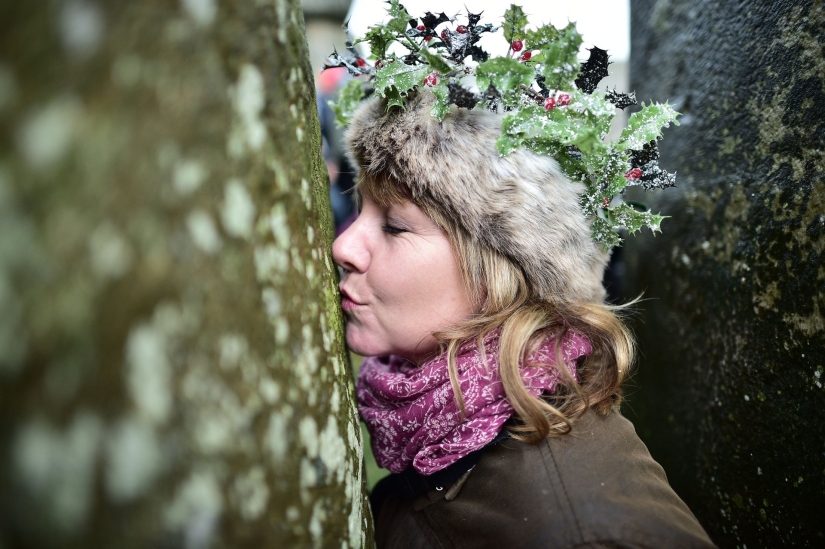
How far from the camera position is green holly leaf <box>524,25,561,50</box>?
4.91 ft

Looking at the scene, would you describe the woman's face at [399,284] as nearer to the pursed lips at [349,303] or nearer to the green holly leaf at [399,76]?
the pursed lips at [349,303]

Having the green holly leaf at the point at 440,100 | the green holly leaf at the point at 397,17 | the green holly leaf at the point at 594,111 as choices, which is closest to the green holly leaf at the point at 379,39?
the green holly leaf at the point at 397,17

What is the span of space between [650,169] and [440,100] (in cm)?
73

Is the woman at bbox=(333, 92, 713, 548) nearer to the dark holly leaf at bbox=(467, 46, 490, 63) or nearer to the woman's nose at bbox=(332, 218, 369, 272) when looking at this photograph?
the woman's nose at bbox=(332, 218, 369, 272)

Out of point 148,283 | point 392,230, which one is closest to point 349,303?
point 392,230

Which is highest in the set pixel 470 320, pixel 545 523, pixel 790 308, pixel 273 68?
pixel 273 68

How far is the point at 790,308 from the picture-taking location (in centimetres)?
135

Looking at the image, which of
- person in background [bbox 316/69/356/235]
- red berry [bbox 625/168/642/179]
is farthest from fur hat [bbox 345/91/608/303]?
person in background [bbox 316/69/356/235]

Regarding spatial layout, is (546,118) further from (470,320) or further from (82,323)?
(82,323)

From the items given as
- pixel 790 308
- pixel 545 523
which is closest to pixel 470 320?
pixel 545 523

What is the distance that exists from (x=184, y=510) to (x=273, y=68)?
0.68 m

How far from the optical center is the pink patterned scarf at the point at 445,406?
1.39 m

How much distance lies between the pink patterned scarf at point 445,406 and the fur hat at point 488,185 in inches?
9.5

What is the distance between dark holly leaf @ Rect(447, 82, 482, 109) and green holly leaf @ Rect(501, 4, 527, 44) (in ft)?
0.88
